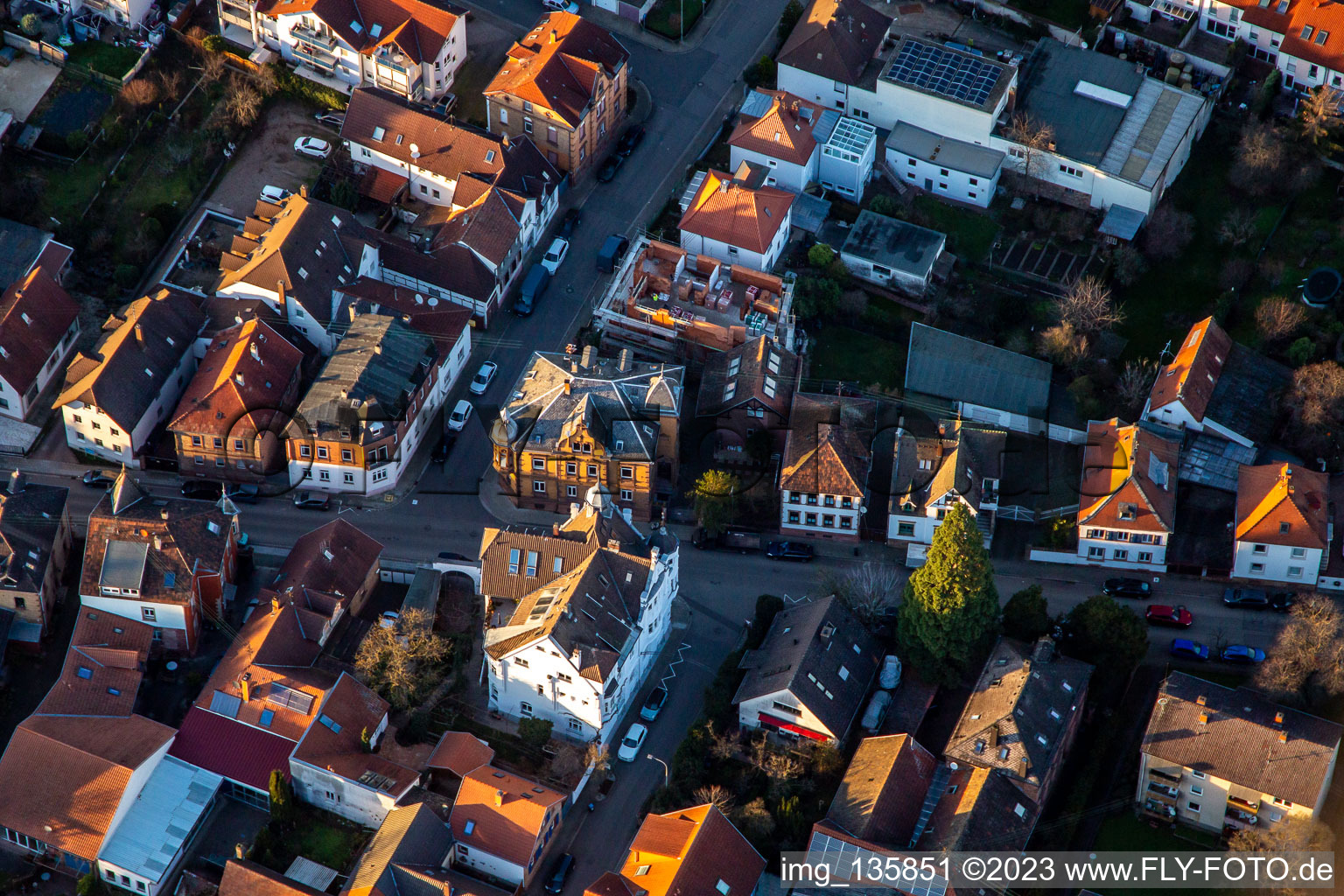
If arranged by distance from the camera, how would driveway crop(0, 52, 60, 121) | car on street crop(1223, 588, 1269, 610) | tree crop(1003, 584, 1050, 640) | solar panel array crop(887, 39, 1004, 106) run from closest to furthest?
1. tree crop(1003, 584, 1050, 640)
2. car on street crop(1223, 588, 1269, 610)
3. driveway crop(0, 52, 60, 121)
4. solar panel array crop(887, 39, 1004, 106)

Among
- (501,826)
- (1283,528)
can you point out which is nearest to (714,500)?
(501,826)

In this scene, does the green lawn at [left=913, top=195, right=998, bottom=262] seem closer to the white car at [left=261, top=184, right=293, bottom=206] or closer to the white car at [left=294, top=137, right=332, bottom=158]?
the white car at [left=294, top=137, right=332, bottom=158]

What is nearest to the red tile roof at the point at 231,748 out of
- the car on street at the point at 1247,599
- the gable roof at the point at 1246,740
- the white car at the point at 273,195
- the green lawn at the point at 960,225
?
the white car at the point at 273,195

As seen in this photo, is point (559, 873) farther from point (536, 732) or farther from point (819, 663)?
Result: point (819, 663)

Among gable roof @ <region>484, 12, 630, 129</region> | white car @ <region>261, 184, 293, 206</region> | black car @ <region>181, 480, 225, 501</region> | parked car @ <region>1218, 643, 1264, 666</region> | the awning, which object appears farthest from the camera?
gable roof @ <region>484, 12, 630, 129</region>

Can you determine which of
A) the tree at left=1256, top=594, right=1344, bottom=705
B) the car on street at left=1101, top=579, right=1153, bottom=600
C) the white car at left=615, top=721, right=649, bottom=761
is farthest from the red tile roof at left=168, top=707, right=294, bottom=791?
the tree at left=1256, top=594, right=1344, bottom=705
